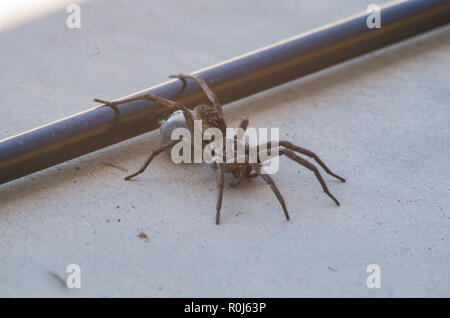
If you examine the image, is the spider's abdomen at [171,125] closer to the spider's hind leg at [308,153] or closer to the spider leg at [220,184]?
the spider leg at [220,184]

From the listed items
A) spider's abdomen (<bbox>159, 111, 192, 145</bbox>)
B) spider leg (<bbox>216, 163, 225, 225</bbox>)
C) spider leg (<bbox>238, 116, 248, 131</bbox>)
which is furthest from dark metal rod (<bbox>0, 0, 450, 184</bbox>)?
spider leg (<bbox>216, 163, 225, 225</bbox>)

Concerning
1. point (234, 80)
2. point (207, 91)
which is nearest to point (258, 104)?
point (234, 80)

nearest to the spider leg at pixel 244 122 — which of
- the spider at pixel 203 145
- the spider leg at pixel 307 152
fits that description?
the spider at pixel 203 145

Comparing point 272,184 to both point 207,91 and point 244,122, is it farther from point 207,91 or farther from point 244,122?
point 207,91

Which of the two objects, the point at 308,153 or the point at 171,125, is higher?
the point at 171,125

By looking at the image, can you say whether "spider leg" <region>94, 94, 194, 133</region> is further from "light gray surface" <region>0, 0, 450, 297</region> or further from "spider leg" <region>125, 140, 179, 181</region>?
"light gray surface" <region>0, 0, 450, 297</region>

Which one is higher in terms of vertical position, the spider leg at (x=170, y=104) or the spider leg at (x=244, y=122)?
the spider leg at (x=170, y=104)

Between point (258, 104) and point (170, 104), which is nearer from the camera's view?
point (170, 104)

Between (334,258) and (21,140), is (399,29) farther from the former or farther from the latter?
(21,140)

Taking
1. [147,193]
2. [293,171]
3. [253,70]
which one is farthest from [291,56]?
[147,193]
